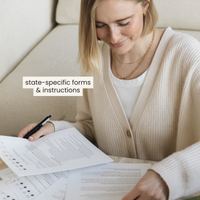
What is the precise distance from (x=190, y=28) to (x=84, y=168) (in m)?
1.13

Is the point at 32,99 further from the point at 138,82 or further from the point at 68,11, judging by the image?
the point at 68,11

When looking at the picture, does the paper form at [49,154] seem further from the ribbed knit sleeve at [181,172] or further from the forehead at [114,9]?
the forehead at [114,9]

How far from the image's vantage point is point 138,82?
0.84m

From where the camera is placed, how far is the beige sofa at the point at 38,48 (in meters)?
1.26

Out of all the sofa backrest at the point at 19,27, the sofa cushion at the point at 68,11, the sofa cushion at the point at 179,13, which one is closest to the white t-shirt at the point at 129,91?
the sofa backrest at the point at 19,27

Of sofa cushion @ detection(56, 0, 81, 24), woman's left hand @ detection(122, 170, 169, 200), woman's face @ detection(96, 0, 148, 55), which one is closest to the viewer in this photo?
woman's left hand @ detection(122, 170, 169, 200)

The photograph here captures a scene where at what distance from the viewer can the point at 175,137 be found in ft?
2.79

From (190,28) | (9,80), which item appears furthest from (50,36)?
(190,28)

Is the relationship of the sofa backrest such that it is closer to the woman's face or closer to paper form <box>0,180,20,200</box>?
the woman's face

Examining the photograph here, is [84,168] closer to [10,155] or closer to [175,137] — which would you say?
[10,155]

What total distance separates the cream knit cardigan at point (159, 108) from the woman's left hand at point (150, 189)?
169 millimetres

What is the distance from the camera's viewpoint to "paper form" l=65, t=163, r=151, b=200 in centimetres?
62

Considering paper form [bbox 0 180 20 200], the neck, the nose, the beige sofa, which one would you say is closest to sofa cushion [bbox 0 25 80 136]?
the beige sofa

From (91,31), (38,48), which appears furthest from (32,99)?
(91,31)
